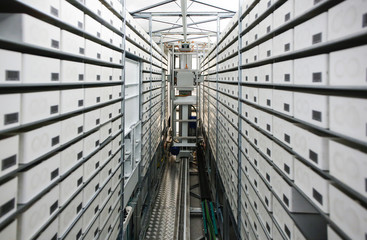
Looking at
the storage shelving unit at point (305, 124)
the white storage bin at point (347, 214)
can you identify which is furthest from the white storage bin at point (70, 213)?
the white storage bin at point (347, 214)

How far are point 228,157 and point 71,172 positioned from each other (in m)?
Result: 2.79

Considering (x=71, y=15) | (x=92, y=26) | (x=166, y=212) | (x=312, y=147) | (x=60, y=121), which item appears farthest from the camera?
(x=166, y=212)

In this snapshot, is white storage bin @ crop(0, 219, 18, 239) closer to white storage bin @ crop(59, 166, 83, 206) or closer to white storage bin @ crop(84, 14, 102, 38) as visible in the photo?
white storage bin @ crop(59, 166, 83, 206)

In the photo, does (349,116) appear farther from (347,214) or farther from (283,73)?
(283,73)

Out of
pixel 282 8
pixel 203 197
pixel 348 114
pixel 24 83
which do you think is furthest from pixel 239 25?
pixel 203 197

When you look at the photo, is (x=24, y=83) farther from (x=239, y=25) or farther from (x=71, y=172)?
(x=239, y=25)

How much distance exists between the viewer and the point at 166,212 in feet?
17.7

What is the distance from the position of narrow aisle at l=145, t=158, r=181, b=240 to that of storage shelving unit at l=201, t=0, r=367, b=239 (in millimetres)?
2059

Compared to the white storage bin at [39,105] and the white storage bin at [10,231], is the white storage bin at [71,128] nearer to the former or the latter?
the white storage bin at [39,105]

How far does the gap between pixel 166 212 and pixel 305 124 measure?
175 inches

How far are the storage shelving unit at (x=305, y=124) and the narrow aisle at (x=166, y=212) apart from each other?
2059mm

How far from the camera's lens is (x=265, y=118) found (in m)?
2.30

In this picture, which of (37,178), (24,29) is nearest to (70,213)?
(37,178)

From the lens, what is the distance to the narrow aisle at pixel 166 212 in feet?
15.6
